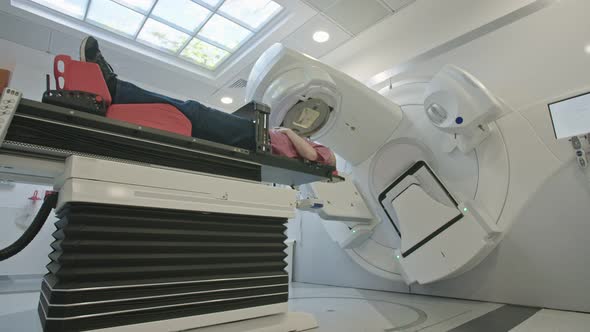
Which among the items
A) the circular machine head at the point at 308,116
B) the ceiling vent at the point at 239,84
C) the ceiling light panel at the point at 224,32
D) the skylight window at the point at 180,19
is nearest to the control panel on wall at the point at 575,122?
the circular machine head at the point at 308,116

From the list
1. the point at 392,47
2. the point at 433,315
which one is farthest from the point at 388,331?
the point at 392,47

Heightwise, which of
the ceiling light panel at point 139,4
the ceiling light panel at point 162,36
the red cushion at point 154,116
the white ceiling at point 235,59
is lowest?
the red cushion at point 154,116

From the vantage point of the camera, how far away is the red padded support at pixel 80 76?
3.57ft

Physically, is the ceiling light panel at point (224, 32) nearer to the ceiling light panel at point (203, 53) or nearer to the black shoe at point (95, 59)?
the ceiling light panel at point (203, 53)

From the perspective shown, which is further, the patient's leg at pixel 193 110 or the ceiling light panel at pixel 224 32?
the ceiling light panel at pixel 224 32

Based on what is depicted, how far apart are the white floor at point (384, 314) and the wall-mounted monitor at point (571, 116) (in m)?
1.10

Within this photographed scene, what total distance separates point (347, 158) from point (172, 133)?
192cm

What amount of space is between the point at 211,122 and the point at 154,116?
25 cm

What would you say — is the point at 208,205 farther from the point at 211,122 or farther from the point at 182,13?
the point at 182,13

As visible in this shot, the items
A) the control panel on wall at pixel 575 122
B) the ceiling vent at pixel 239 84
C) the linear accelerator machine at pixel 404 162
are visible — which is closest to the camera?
the control panel on wall at pixel 575 122

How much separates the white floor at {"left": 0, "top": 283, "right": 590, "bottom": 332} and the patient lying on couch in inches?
35.0

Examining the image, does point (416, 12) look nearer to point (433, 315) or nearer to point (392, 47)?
point (392, 47)

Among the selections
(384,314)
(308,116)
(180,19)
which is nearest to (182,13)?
(180,19)

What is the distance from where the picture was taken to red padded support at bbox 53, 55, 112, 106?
1.09m
